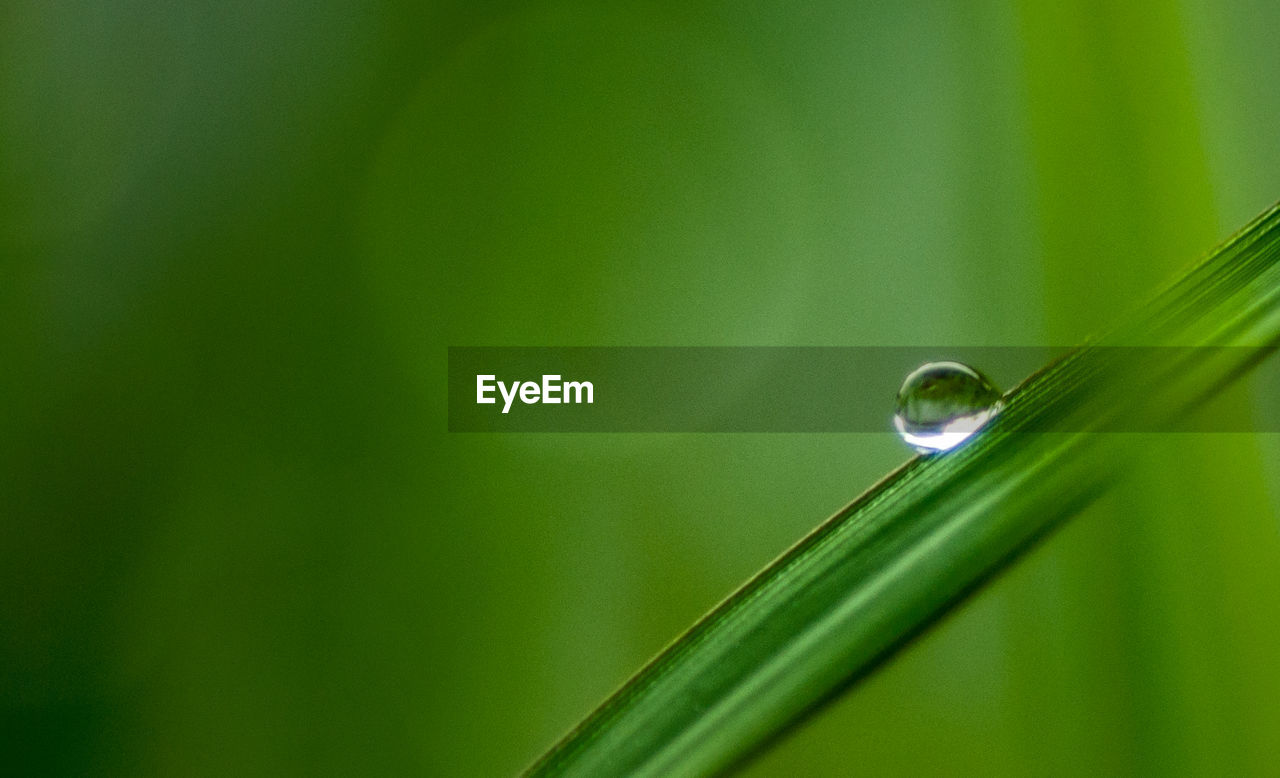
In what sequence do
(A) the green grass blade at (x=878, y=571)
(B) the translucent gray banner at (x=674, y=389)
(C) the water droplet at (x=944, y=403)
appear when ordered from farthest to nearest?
(B) the translucent gray banner at (x=674, y=389) → (C) the water droplet at (x=944, y=403) → (A) the green grass blade at (x=878, y=571)

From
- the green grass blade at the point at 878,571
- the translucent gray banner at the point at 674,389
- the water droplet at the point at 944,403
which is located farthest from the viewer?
the translucent gray banner at the point at 674,389

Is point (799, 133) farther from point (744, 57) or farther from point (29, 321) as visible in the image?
point (29, 321)

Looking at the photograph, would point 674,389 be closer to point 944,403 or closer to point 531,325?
point 531,325

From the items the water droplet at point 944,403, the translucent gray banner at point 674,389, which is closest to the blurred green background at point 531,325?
the translucent gray banner at point 674,389
